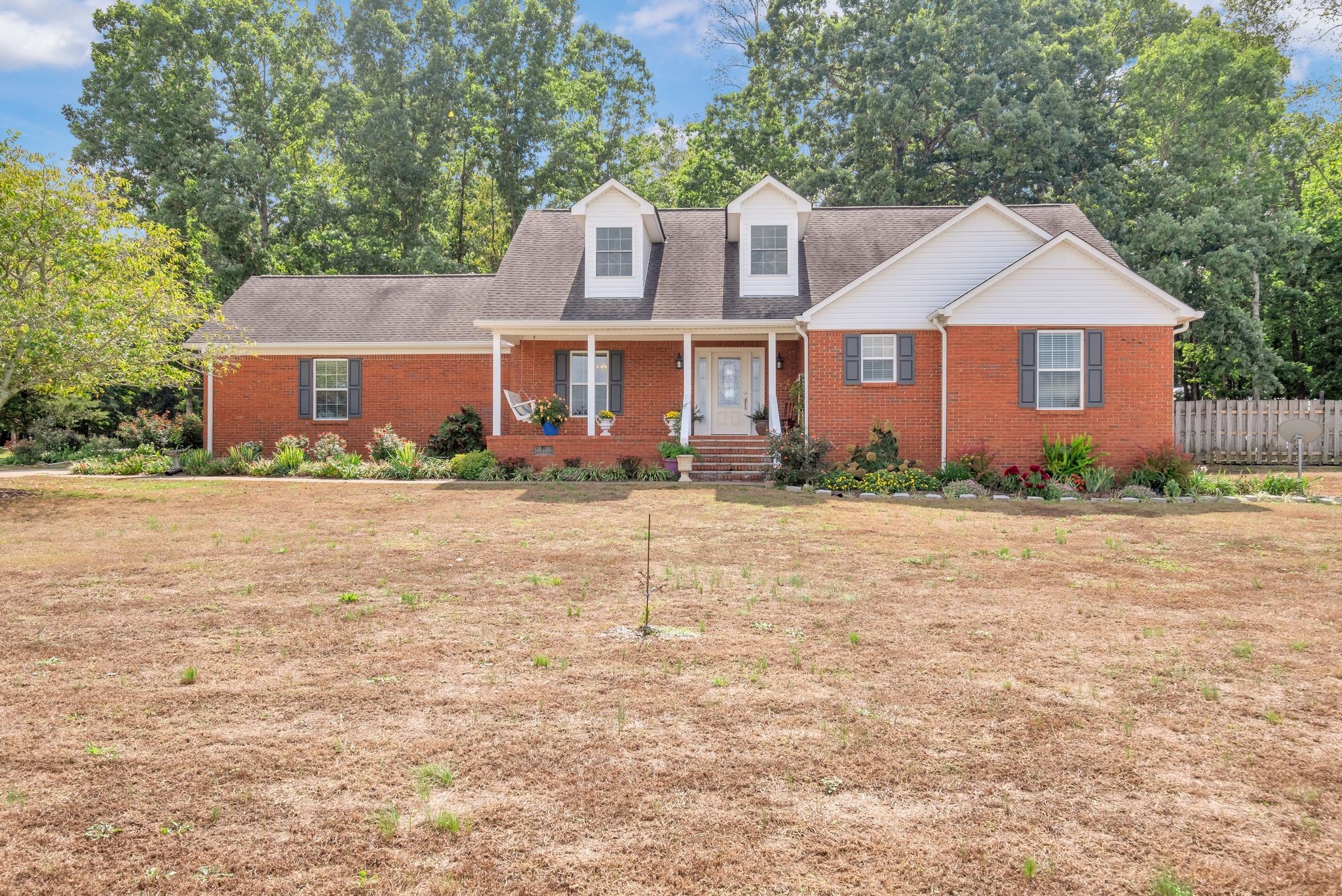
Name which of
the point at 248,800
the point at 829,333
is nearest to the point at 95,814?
the point at 248,800

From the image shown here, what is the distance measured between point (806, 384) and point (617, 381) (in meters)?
5.38

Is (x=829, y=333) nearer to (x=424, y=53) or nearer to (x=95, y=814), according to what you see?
(x=95, y=814)

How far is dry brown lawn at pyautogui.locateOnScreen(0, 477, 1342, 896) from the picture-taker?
3.06 m

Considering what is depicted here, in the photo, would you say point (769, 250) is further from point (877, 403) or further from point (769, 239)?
point (877, 403)

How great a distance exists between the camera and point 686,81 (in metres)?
35.8

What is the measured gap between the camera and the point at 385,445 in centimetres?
1967

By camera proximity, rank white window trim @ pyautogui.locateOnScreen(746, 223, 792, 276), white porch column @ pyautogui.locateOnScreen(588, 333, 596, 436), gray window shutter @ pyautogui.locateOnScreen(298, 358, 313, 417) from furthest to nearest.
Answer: gray window shutter @ pyautogui.locateOnScreen(298, 358, 313, 417), white window trim @ pyautogui.locateOnScreen(746, 223, 792, 276), white porch column @ pyautogui.locateOnScreen(588, 333, 596, 436)

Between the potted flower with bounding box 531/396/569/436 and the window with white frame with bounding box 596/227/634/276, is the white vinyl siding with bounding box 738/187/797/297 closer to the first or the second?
the window with white frame with bounding box 596/227/634/276

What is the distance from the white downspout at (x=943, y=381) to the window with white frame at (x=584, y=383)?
320 inches

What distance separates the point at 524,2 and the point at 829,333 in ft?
86.0

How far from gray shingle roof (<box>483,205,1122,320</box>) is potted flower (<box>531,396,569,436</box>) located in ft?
6.78

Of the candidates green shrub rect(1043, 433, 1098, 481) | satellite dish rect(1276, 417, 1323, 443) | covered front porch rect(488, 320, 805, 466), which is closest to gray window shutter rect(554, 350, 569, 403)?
covered front porch rect(488, 320, 805, 466)

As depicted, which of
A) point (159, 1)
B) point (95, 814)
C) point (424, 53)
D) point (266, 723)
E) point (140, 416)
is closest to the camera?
point (95, 814)

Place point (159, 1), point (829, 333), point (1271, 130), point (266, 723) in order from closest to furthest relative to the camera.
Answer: point (266, 723), point (829, 333), point (1271, 130), point (159, 1)
